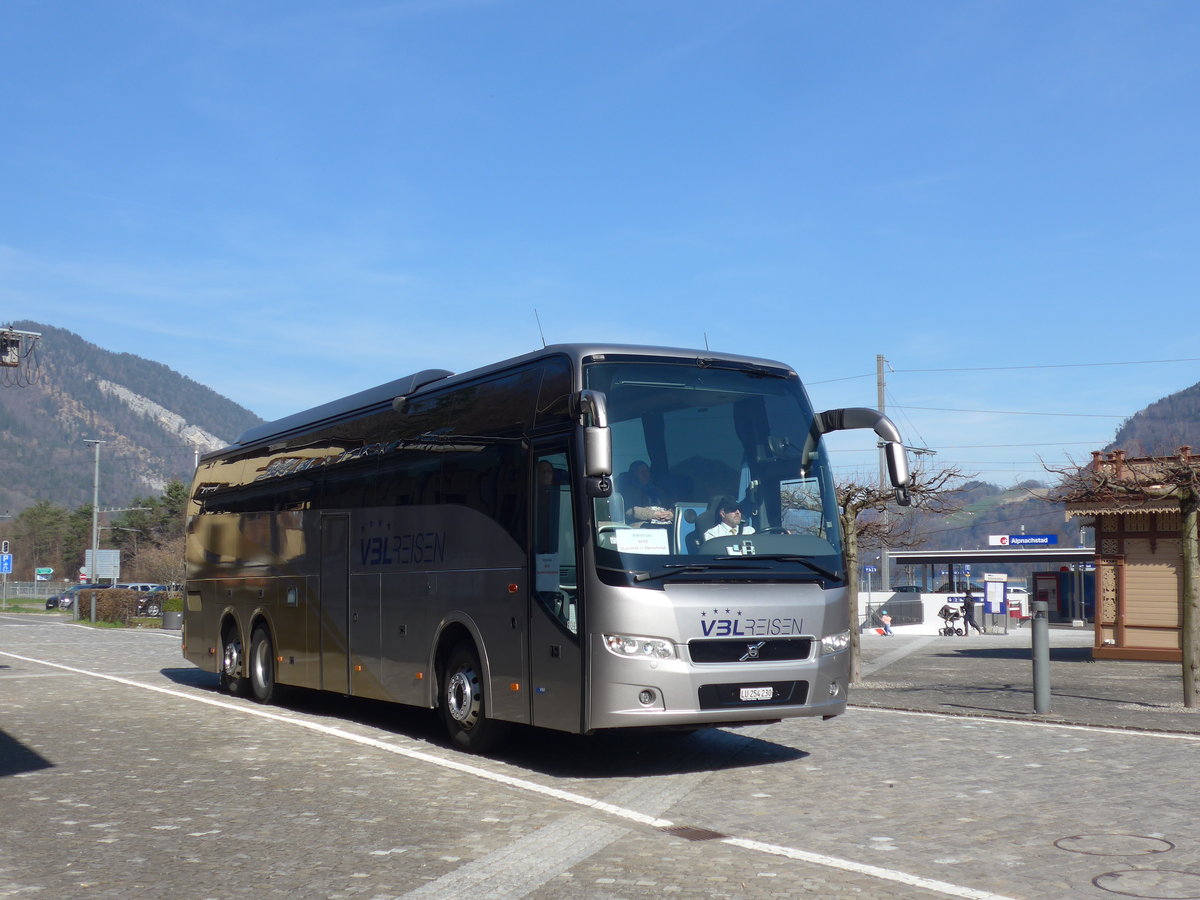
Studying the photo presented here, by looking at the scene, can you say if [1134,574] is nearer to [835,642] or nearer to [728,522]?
[835,642]

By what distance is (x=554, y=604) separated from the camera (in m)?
10.2

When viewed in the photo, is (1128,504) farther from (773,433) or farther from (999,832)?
(999,832)

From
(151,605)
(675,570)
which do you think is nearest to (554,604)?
(675,570)

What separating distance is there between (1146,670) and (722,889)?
865 inches

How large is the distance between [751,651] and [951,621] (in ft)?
122

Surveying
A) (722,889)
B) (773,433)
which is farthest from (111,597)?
(722,889)

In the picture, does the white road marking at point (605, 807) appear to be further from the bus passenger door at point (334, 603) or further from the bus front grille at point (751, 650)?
the bus front grille at point (751, 650)

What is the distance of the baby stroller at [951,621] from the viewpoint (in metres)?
45.2

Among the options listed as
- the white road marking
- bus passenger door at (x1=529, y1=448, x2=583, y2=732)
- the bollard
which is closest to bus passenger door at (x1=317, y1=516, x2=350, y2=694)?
the white road marking

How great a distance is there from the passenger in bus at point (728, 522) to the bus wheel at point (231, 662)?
951cm

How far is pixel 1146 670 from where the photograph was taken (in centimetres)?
2580

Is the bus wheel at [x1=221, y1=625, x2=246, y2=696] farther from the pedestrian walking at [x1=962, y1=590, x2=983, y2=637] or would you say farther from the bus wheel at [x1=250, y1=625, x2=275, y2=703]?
the pedestrian walking at [x1=962, y1=590, x2=983, y2=637]

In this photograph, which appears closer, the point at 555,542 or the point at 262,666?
the point at 555,542

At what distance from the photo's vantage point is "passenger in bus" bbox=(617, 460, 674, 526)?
32.3 ft
